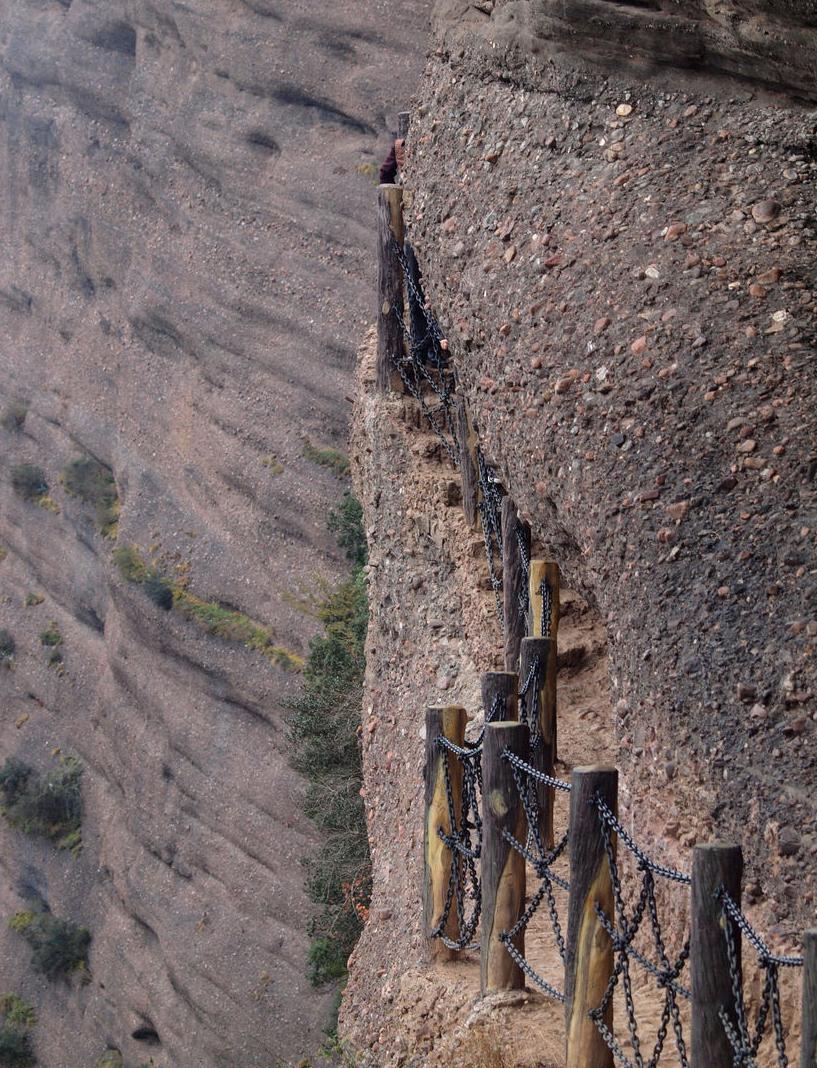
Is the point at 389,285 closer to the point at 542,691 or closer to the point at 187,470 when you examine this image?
the point at 542,691

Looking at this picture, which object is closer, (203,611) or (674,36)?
(674,36)

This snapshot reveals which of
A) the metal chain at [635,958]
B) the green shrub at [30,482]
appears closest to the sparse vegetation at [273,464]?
the green shrub at [30,482]

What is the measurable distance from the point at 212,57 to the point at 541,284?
2196 centimetres

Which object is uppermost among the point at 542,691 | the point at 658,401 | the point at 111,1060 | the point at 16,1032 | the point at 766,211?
the point at 766,211

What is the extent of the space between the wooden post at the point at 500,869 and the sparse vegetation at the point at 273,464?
19456 millimetres

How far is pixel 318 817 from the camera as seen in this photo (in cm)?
1770

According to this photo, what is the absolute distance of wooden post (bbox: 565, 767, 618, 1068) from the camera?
16.7 feet

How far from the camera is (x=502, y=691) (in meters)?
6.59

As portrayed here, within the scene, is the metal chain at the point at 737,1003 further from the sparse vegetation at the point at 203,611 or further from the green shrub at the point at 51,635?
the green shrub at the point at 51,635

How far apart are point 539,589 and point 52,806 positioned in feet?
70.2

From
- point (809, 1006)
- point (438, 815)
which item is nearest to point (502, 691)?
point (438, 815)

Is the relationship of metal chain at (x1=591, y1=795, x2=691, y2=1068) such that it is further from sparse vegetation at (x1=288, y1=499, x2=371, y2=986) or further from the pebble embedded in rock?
sparse vegetation at (x1=288, y1=499, x2=371, y2=986)

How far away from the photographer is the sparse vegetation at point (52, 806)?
27.5m

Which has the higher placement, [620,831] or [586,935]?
[620,831]
